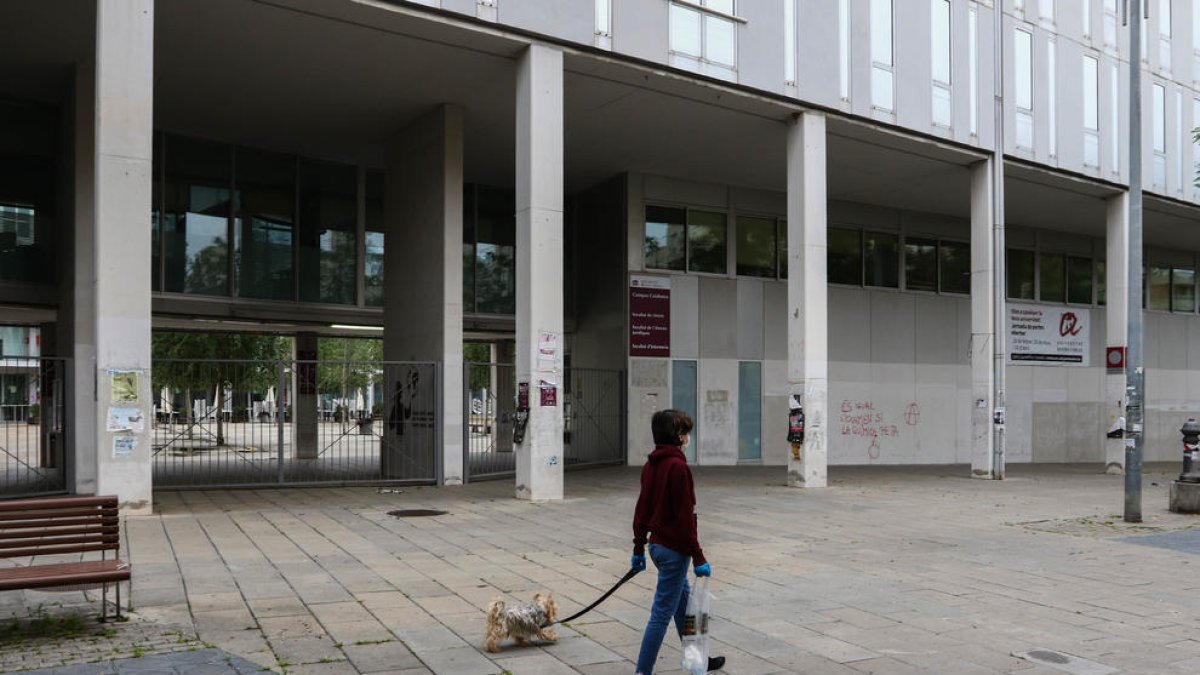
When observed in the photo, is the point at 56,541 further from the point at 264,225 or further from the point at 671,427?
the point at 264,225

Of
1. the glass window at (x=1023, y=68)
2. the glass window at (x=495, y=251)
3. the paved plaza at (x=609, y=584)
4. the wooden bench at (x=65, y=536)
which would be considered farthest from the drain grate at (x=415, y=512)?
the glass window at (x=1023, y=68)

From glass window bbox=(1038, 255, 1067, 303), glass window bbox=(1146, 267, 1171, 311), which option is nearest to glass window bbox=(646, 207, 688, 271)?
glass window bbox=(1038, 255, 1067, 303)

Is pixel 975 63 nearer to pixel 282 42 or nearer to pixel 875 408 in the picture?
pixel 875 408

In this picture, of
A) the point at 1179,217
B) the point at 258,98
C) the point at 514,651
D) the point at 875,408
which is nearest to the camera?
the point at 514,651

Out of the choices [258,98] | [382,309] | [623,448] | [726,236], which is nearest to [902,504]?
[623,448]

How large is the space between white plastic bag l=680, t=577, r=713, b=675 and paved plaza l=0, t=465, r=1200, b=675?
2.24ft

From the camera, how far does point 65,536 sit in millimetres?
7023

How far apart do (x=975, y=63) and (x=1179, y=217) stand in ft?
36.6

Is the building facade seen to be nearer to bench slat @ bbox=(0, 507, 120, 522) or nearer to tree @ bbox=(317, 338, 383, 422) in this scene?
bench slat @ bbox=(0, 507, 120, 522)

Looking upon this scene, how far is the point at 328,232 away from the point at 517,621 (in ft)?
57.2

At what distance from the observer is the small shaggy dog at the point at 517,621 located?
19.9 ft

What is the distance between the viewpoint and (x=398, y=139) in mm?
20312

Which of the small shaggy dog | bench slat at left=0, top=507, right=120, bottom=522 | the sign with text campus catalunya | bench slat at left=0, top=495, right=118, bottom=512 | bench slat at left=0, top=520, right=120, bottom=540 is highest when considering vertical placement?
the sign with text campus catalunya

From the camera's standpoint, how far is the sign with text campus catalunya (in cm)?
2855
